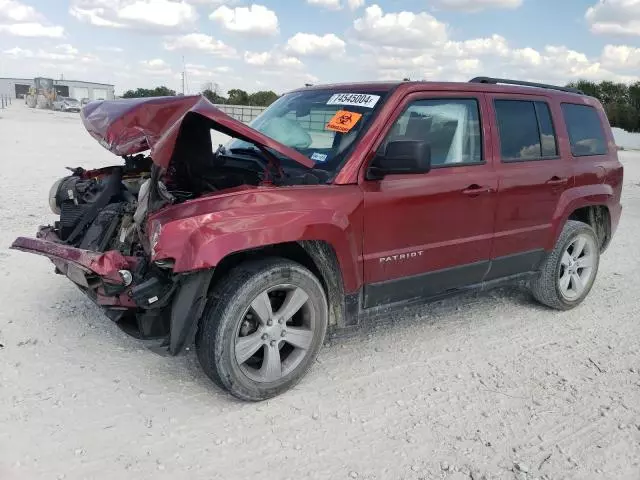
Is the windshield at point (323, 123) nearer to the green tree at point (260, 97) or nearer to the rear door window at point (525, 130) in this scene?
the rear door window at point (525, 130)

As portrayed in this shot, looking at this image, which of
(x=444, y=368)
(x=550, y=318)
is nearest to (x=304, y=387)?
(x=444, y=368)

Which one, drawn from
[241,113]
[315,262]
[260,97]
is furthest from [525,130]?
[260,97]

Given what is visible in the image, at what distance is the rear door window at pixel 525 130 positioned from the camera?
14.3ft

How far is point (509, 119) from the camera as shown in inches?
174

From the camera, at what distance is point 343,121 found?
380cm

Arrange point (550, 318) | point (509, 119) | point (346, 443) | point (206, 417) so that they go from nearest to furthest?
point (346, 443), point (206, 417), point (509, 119), point (550, 318)

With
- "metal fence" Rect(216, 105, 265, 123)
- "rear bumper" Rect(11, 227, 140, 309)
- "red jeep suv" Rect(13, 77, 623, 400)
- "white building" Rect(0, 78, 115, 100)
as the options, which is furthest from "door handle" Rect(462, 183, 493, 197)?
"white building" Rect(0, 78, 115, 100)

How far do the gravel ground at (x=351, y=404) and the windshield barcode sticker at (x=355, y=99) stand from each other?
1.74 meters

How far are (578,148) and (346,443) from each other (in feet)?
11.4

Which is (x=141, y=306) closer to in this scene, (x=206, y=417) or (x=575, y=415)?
(x=206, y=417)

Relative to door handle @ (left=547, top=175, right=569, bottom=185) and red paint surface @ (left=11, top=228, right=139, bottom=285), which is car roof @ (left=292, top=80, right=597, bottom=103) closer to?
door handle @ (left=547, top=175, right=569, bottom=185)

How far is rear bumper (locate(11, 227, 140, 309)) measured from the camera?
10.2ft

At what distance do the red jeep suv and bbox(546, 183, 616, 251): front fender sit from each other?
0.06ft

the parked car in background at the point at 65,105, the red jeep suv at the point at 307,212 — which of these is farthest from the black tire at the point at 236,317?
the parked car in background at the point at 65,105
